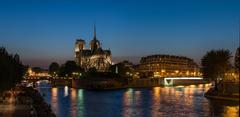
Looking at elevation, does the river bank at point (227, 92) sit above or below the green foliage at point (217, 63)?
below

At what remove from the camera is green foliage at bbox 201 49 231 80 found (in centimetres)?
8862

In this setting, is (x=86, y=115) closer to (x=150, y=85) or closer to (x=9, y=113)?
(x=9, y=113)

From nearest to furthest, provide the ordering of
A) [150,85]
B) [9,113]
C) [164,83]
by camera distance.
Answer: [9,113] → [150,85] → [164,83]

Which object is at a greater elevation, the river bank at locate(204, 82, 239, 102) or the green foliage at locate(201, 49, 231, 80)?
the green foliage at locate(201, 49, 231, 80)

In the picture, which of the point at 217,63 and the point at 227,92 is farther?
the point at 217,63

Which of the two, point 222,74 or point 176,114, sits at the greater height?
point 222,74

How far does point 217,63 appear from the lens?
88500mm

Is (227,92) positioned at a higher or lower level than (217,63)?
lower

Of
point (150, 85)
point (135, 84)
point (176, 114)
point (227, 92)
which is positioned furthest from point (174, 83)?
point (176, 114)

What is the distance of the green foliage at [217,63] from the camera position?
88.6m

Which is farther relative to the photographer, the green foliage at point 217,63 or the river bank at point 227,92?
the green foliage at point 217,63

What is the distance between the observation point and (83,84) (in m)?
149

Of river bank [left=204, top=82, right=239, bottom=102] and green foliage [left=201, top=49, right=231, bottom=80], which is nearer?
river bank [left=204, top=82, right=239, bottom=102]

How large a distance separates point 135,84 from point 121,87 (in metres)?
11.3
